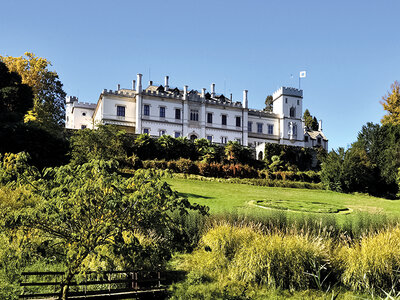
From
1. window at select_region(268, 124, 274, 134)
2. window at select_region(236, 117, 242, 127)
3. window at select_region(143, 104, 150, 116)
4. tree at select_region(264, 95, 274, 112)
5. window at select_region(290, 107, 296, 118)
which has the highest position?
tree at select_region(264, 95, 274, 112)

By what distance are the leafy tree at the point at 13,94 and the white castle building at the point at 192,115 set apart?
29.7 feet

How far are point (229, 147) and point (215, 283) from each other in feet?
76.1

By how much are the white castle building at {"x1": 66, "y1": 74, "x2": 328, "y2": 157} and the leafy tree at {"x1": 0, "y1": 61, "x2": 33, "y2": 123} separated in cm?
904

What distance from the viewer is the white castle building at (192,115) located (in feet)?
129

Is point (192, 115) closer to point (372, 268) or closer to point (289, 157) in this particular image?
point (289, 157)

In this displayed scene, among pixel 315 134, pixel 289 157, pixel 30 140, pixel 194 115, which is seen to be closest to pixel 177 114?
pixel 194 115

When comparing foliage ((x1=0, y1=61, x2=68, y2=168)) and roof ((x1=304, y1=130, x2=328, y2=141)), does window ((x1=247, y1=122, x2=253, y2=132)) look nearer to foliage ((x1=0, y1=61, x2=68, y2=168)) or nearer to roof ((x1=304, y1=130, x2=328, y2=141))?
roof ((x1=304, y1=130, x2=328, y2=141))

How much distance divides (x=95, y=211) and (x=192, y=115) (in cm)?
3678

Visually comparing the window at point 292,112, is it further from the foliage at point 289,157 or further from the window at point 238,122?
the foliage at point 289,157

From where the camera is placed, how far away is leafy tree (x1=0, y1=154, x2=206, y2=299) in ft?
17.1

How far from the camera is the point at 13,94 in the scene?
26734 mm

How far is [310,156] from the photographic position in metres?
34.3

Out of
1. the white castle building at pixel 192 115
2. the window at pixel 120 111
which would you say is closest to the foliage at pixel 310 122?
the white castle building at pixel 192 115

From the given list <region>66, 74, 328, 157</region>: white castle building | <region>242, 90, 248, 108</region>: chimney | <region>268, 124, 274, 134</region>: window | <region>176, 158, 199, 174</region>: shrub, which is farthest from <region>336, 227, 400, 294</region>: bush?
<region>268, 124, 274, 134</region>: window
